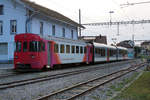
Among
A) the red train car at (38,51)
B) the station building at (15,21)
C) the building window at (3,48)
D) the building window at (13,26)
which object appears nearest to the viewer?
the red train car at (38,51)

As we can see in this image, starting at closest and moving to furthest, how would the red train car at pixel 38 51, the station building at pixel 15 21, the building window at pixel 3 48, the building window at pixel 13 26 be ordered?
the red train car at pixel 38 51, the station building at pixel 15 21, the building window at pixel 3 48, the building window at pixel 13 26

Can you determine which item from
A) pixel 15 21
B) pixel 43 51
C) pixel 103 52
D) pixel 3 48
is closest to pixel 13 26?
pixel 15 21

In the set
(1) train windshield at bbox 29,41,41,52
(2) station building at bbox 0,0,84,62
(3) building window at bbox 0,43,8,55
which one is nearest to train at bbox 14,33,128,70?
(1) train windshield at bbox 29,41,41,52

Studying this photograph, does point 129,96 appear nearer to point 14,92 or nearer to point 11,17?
point 14,92

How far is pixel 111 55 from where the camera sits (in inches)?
1578

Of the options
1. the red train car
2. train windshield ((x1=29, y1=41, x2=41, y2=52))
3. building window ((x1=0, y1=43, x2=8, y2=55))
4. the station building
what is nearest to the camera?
the red train car

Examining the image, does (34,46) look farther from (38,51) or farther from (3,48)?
(3,48)

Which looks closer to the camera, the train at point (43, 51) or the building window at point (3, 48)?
the train at point (43, 51)

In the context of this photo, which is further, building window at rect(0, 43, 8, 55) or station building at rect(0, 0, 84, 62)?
building window at rect(0, 43, 8, 55)

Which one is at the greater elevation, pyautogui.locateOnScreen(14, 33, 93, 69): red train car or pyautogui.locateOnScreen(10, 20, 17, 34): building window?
pyautogui.locateOnScreen(10, 20, 17, 34): building window

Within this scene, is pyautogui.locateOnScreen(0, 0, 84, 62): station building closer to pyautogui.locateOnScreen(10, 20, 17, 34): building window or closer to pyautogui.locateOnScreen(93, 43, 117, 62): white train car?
pyautogui.locateOnScreen(10, 20, 17, 34): building window

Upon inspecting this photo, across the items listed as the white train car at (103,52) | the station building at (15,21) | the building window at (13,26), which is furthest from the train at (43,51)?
the building window at (13,26)

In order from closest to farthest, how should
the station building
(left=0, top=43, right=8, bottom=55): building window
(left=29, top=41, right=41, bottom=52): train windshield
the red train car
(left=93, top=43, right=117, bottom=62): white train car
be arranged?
the red train car < (left=29, top=41, right=41, bottom=52): train windshield < the station building < (left=0, top=43, right=8, bottom=55): building window < (left=93, top=43, right=117, bottom=62): white train car

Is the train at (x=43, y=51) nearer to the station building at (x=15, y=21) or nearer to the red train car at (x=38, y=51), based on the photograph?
the red train car at (x=38, y=51)
